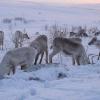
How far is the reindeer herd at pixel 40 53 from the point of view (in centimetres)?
947

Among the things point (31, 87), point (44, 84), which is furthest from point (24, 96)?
point (44, 84)

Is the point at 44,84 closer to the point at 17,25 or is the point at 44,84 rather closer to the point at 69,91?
the point at 69,91

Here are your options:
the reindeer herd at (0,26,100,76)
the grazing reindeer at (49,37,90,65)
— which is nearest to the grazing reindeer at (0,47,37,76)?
the reindeer herd at (0,26,100,76)

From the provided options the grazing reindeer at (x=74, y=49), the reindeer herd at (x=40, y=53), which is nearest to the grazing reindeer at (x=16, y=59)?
the reindeer herd at (x=40, y=53)

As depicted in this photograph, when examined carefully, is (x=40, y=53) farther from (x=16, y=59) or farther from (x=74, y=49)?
(x=16, y=59)

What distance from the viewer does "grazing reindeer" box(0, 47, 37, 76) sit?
9.35 m

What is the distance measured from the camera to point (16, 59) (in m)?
9.59

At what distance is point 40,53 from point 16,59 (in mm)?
3653

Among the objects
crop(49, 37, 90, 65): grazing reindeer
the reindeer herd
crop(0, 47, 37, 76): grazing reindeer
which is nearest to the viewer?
crop(0, 47, 37, 76): grazing reindeer

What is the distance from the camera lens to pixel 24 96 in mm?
5324

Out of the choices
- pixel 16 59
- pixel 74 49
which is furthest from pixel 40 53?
pixel 16 59

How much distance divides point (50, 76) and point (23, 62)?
220 cm

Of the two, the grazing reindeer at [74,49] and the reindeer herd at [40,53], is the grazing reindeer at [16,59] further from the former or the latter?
the grazing reindeer at [74,49]

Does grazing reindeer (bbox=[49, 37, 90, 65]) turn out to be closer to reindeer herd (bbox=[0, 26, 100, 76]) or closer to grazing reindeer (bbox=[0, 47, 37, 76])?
reindeer herd (bbox=[0, 26, 100, 76])
